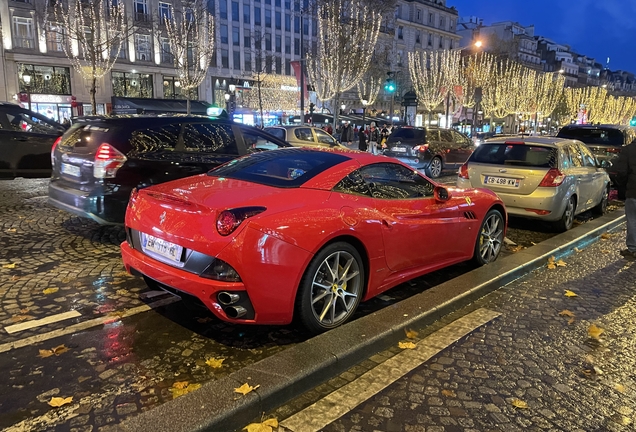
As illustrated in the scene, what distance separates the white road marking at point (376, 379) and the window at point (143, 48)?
45.3 meters

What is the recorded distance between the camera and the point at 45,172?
1069 cm

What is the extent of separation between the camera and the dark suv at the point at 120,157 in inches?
233

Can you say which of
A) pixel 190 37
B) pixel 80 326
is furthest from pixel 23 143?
pixel 190 37

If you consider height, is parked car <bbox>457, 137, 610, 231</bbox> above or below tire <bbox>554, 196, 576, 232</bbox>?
above

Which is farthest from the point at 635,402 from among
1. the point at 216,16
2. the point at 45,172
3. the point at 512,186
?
the point at 216,16

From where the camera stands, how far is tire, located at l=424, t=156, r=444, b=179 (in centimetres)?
1658

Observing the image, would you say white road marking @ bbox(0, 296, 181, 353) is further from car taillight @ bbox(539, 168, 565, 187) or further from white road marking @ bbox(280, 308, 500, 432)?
car taillight @ bbox(539, 168, 565, 187)

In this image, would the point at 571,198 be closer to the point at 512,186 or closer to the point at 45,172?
the point at 512,186

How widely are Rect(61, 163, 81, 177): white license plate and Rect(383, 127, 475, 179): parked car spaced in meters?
11.8

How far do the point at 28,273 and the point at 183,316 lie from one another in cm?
217

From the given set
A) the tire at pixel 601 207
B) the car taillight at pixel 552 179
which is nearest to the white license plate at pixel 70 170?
the car taillight at pixel 552 179

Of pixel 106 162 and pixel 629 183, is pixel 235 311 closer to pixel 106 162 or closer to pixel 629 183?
pixel 106 162

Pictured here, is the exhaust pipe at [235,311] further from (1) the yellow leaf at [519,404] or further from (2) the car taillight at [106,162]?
(2) the car taillight at [106,162]

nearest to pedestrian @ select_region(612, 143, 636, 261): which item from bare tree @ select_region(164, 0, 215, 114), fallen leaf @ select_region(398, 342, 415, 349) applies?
fallen leaf @ select_region(398, 342, 415, 349)
